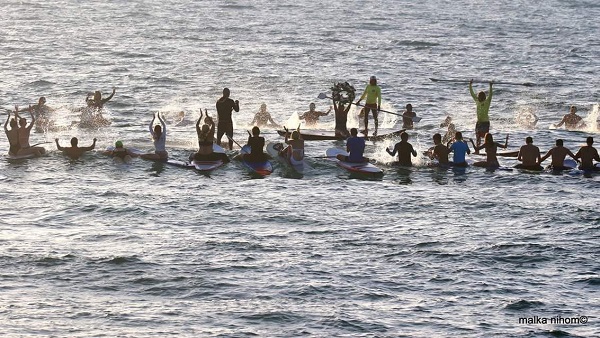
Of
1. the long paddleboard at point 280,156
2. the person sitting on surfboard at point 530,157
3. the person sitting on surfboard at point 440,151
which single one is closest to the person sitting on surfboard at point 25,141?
the long paddleboard at point 280,156

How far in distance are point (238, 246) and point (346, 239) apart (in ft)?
9.36

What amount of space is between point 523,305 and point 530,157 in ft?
37.9

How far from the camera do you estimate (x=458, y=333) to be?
2503cm

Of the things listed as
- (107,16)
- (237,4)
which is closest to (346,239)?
(107,16)

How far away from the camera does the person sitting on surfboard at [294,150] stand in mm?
37219

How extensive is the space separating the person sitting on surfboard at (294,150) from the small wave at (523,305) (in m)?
12.3

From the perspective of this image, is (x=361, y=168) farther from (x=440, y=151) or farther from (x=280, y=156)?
(x=280, y=156)

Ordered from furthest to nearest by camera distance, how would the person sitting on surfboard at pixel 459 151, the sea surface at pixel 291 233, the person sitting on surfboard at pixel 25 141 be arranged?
the person sitting on surfboard at pixel 25 141 → the person sitting on surfboard at pixel 459 151 → the sea surface at pixel 291 233

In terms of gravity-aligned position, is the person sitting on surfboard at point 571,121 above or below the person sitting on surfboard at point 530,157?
above

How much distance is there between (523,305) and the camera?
26469mm

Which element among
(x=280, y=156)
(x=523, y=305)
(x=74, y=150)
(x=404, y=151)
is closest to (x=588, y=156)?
(x=404, y=151)

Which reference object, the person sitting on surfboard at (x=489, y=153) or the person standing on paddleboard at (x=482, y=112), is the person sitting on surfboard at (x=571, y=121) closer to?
the person standing on paddleboard at (x=482, y=112)

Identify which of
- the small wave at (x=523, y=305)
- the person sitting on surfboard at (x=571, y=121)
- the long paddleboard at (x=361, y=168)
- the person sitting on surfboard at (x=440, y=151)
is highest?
the person sitting on surfboard at (x=571, y=121)

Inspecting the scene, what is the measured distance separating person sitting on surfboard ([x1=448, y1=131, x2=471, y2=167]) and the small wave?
1060cm
